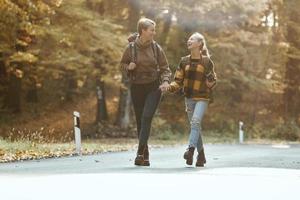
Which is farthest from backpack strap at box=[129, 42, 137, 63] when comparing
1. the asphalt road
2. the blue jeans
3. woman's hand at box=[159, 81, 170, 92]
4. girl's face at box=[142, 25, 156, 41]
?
the asphalt road

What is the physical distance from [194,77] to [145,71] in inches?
31.1

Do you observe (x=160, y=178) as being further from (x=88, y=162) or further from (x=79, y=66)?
(x=79, y=66)

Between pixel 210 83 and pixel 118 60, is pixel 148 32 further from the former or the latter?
pixel 118 60

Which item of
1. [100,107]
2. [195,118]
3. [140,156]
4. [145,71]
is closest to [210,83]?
[195,118]

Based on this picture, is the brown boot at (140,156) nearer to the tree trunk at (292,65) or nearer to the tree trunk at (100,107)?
the tree trunk at (100,107)

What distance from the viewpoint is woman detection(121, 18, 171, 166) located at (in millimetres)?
11281

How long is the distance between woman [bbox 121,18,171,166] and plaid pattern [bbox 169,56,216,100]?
249mm

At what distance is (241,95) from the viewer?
40.1 m

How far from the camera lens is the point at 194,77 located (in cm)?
1118

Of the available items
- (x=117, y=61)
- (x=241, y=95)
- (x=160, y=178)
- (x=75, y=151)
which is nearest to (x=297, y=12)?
(x=241, y=95)

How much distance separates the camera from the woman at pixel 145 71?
1128 centimetres

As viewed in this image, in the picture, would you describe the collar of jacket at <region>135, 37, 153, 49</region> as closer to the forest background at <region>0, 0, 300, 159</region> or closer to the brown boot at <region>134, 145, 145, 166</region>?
the brown boot at <region>134, 145, 145, 166</region>

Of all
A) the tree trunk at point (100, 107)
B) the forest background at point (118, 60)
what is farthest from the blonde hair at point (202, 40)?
the tree trunk at point (100, 107)

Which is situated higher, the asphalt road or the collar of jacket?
the collar of jacket
